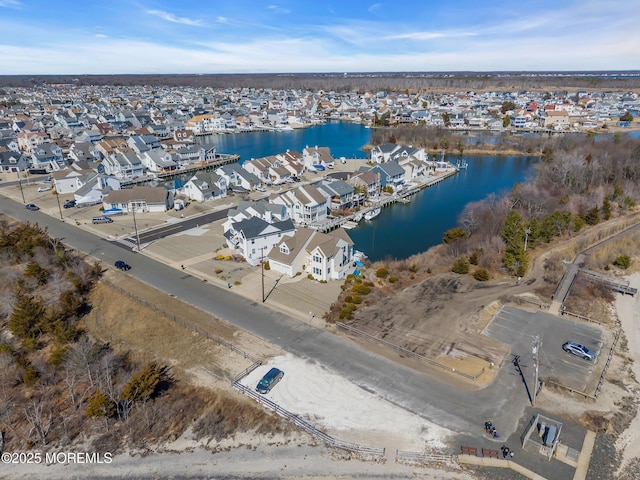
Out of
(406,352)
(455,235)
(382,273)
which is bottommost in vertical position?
(406,352)

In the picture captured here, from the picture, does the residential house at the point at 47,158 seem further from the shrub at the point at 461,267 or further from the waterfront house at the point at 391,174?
the shrub at the point at 461,267

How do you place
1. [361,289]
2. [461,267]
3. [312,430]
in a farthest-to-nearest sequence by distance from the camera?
[461,267], [361,289], [312,430]

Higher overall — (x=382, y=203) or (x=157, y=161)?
(x=157, y=161)

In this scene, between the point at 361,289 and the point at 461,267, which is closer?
the point at 361,289

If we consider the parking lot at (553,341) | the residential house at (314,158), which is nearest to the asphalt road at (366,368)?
the parking lot at (553,341)

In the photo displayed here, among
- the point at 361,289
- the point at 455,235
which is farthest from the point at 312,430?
the point at 455,235

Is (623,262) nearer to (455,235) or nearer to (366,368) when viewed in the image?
(455,235)

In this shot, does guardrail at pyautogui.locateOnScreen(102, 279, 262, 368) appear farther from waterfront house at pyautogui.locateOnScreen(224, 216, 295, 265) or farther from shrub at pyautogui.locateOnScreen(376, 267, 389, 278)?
shrub at pyautogui.locateOnScreen(376, 267, 389, 278)

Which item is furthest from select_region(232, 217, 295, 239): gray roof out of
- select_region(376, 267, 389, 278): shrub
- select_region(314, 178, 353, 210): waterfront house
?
select_region(314, 178, 353, 210): waterfront house
